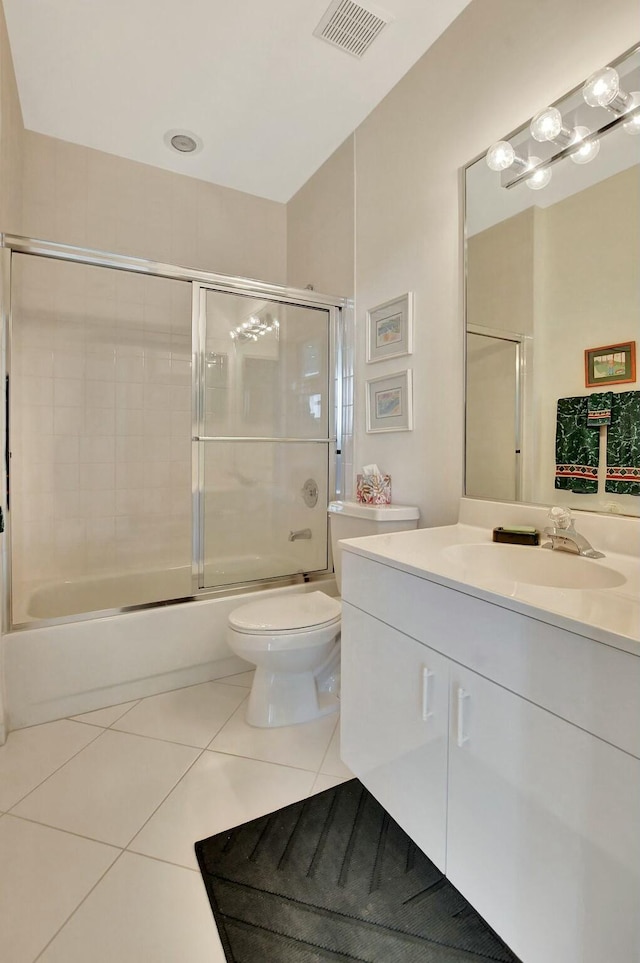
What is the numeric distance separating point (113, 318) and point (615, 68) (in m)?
2.35

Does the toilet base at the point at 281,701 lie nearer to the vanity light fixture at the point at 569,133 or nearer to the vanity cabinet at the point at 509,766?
the vanity cabinet at the point at 509,766

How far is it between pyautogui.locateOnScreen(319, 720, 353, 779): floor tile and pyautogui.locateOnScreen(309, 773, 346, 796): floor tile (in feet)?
0.05

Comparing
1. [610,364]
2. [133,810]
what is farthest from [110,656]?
[610,364]

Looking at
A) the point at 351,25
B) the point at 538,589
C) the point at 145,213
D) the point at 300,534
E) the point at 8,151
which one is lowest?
the point at 300,534

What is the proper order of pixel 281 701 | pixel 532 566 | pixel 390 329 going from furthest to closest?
pixel 390 329
pixel 281 701
pixel 532 566

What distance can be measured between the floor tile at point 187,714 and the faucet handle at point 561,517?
139 cm

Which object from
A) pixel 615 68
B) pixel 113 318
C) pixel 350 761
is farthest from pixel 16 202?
pixel 350 761

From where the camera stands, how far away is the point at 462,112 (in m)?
1.62

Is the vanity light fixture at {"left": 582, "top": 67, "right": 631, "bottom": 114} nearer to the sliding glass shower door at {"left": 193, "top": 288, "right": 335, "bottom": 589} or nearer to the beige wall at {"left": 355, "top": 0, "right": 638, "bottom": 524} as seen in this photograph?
the beige wall at {"left": 355, "top": 0, "right": 638, "bottom": 524}

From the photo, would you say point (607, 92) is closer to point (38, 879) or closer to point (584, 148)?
point (584, 148)

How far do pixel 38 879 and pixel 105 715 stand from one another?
0.71 metres

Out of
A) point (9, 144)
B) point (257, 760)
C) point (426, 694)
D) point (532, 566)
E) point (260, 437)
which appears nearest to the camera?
point (426, 694)

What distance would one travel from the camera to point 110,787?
4.52ft

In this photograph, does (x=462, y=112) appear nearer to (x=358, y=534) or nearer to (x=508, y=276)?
(x=508, y=276)
